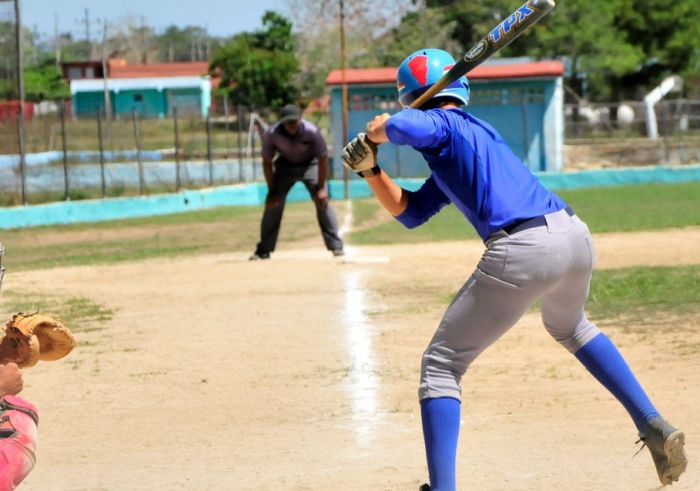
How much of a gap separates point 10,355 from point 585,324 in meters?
2.67

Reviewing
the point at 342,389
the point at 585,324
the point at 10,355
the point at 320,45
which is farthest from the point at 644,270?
the point at 320,45

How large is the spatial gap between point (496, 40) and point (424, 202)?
2.91 feet

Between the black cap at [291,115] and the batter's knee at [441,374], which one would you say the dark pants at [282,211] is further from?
the batter's knee at [441,374]

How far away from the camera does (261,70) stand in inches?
2704

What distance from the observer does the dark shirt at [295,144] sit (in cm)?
1612

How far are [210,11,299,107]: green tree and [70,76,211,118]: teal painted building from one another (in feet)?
24.3

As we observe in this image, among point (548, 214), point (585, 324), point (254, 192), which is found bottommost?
point (254, 192)

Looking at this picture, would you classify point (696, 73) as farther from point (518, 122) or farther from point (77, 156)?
point (77, 156)

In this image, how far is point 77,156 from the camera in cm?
3353

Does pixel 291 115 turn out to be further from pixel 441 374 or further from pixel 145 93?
pixel 145 93

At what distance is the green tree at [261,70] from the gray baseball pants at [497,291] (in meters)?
Answer: 62.0

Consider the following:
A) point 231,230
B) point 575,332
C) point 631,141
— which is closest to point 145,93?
point 631,141

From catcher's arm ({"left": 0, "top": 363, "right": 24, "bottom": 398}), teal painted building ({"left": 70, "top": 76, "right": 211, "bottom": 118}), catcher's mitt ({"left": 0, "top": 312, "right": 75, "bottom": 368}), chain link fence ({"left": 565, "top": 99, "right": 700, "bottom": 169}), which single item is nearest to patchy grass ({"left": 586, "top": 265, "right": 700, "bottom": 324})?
catcher's mitt ({"left": 0, "top": 312, "right": 75, "bottom": 368})

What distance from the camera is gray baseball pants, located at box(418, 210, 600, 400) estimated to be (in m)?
5.22
